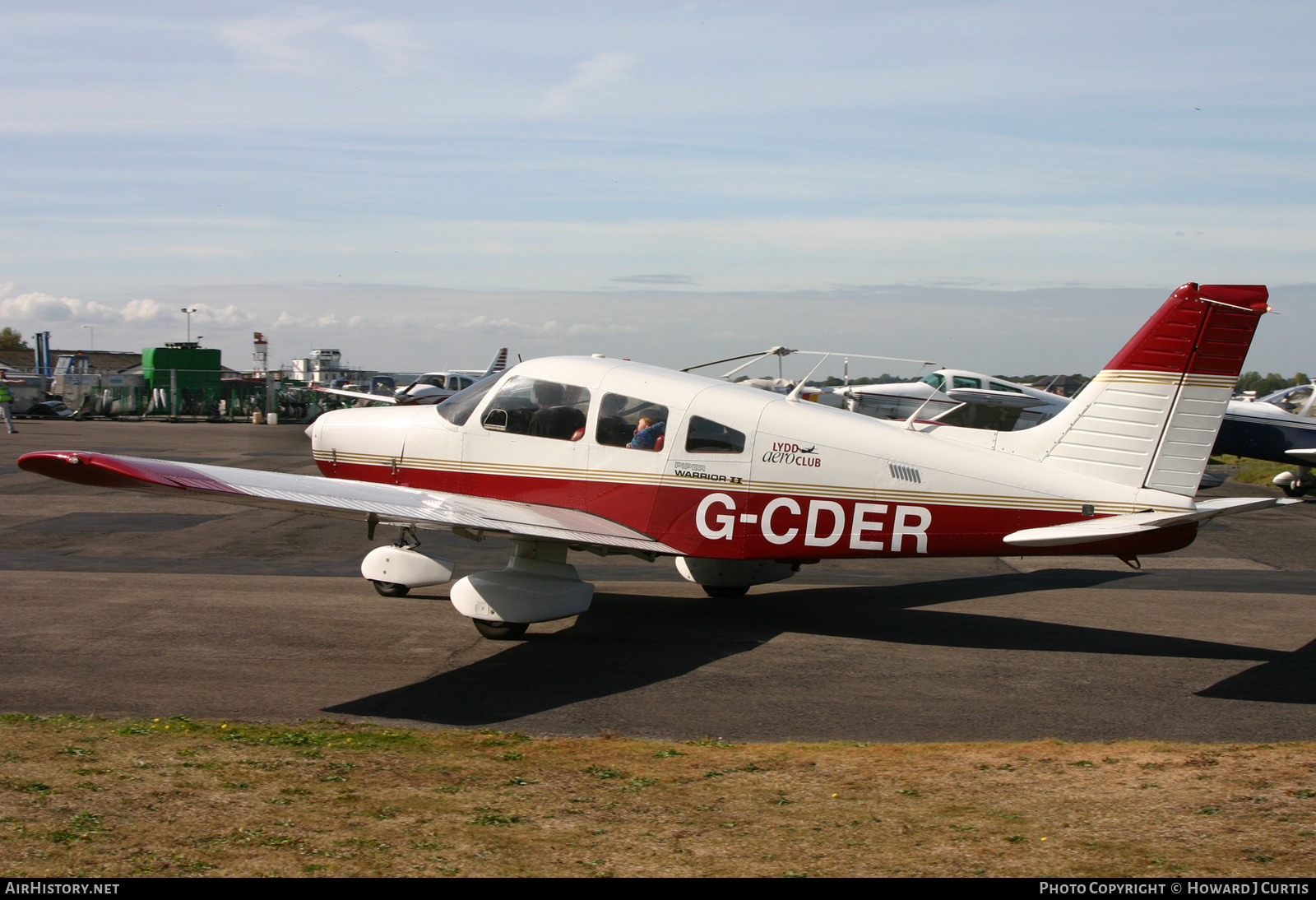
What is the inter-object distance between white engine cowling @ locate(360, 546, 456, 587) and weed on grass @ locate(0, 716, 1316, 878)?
383 centimetres

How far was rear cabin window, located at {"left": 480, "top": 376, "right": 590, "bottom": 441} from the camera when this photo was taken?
9.80 m

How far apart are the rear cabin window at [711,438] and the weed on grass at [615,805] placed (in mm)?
3610

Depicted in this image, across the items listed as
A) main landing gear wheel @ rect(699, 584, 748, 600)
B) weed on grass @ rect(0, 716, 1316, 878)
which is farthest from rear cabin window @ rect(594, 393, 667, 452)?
weed on grass @ rect(0, 716, 1316, 878)

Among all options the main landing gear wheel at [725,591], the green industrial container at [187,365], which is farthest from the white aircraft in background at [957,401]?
the green industrial container at [187,365]

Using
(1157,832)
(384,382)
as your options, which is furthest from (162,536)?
(384,382)

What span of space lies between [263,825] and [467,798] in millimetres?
969

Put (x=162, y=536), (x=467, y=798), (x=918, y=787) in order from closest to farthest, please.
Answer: (x=467, y=798) → (x=918, y=787) → (x=162, y=536)

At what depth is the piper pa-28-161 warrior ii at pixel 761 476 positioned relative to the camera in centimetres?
837

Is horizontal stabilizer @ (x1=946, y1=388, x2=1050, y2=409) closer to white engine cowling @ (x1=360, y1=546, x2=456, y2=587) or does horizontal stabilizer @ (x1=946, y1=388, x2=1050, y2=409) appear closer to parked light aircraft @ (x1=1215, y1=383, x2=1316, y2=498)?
parked light aircraft @ (x1=1215, y1=383, x2=1316, y2=498)

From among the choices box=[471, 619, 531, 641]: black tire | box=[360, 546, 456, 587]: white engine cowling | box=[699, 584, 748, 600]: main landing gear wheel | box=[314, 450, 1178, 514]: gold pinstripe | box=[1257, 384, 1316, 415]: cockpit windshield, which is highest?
box=[1257, 384, 1316, 415]: cockpit windshield

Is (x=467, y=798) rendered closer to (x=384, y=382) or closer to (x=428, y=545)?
(x=428, y=545)

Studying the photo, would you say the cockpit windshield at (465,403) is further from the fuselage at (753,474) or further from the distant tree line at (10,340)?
the distant tree line at (10,340)

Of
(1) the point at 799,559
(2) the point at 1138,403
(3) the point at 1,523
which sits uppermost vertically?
(2) the point at 1138,403

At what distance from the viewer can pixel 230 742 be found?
577 centimetres
